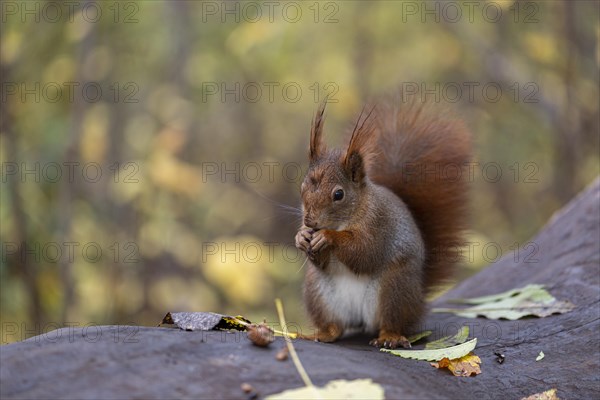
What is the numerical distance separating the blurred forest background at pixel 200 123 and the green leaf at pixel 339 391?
6.03 ft

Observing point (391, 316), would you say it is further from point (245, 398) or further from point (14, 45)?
point (14, 45)

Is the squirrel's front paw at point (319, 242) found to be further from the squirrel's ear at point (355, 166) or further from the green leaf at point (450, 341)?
the green leaf at point (450, 341)

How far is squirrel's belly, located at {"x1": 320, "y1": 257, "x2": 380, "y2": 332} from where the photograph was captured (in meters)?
2.34

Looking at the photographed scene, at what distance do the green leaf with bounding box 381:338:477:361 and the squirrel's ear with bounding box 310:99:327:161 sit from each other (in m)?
0.68

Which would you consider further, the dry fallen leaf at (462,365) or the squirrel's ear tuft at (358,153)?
the squirrel's ear tuft at (358,153)

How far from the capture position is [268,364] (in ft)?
5.28

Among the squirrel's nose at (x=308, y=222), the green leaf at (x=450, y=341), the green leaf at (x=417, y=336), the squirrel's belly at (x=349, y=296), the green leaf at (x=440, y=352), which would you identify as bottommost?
the green leaf at (x=417, y=336)

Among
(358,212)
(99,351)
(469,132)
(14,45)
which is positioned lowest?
(99,351)

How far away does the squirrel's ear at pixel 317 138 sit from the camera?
2353 mm

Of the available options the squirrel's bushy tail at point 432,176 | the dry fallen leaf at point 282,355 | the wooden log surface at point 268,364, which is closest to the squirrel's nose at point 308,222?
the wooden log surface at point 268,364

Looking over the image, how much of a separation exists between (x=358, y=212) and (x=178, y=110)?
3.00 metres

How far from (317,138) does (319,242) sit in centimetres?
35

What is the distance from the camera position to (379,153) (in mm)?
2662

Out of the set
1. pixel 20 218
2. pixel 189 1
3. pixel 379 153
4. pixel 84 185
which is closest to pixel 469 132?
pixel 379 153
